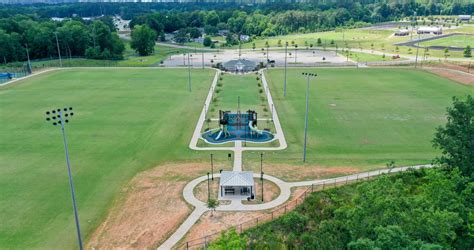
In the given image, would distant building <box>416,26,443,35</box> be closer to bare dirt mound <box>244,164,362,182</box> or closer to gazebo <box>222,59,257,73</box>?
gazebo <box>222,59,257,73</box>

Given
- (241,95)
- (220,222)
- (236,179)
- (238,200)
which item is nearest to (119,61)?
(241,95)

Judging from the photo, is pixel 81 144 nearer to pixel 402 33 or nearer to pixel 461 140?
pixel 461 140

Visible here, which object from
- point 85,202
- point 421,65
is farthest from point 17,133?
point 421,65

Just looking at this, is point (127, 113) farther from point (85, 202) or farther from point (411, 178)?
point (411, 178)

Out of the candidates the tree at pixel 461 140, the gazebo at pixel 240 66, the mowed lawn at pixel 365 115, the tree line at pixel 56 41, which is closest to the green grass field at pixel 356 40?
the mowed lawn at pixel 365 115

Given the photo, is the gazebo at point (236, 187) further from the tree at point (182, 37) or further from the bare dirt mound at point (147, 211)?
the tree at point (182, 37)
